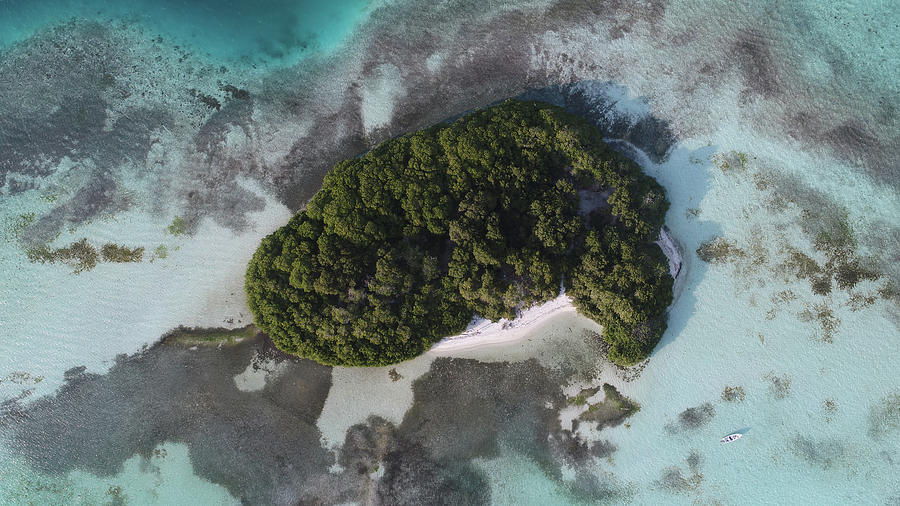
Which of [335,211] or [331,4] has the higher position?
[331,4]

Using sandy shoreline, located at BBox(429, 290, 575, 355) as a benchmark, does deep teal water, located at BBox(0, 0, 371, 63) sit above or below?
above

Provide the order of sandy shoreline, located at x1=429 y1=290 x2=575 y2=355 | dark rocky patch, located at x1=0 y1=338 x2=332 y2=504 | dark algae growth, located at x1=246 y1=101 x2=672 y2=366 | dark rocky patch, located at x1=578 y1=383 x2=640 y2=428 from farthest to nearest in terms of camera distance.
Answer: dark rocky patch, located at x1=578 y1=383 x2=640 y2=428, dark rocky patch, located at x1=0 y1=338 x2=332 y2=504, sandy shoreline, located at x1=429 y1=290 x2=575 y2=355, dark algae growth, located at x1=246 y1=101 x2=672 y2=366

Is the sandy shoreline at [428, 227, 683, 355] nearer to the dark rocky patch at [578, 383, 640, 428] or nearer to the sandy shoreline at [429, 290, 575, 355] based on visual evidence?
the sandy shoreline at [429, 290, 575, 355]

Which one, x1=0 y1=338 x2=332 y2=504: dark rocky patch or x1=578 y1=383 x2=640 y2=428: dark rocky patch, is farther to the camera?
x1=578 y1=383 x2=640 y2=428: dark rocky patch

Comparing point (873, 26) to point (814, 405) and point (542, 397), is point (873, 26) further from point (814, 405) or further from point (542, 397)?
point (542, 397)

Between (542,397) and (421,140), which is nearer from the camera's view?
(421,140)

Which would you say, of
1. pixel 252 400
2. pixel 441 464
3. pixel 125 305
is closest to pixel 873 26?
pixel 441 464

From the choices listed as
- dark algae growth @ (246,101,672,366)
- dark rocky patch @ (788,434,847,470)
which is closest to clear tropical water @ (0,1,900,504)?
dark rocky patch @ (788,434,847,470)

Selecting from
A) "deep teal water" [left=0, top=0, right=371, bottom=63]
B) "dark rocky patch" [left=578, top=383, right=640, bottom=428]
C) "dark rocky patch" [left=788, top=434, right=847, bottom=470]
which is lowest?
"dark rocky patch" [left=788, top=434, right=847, bottom=470]
